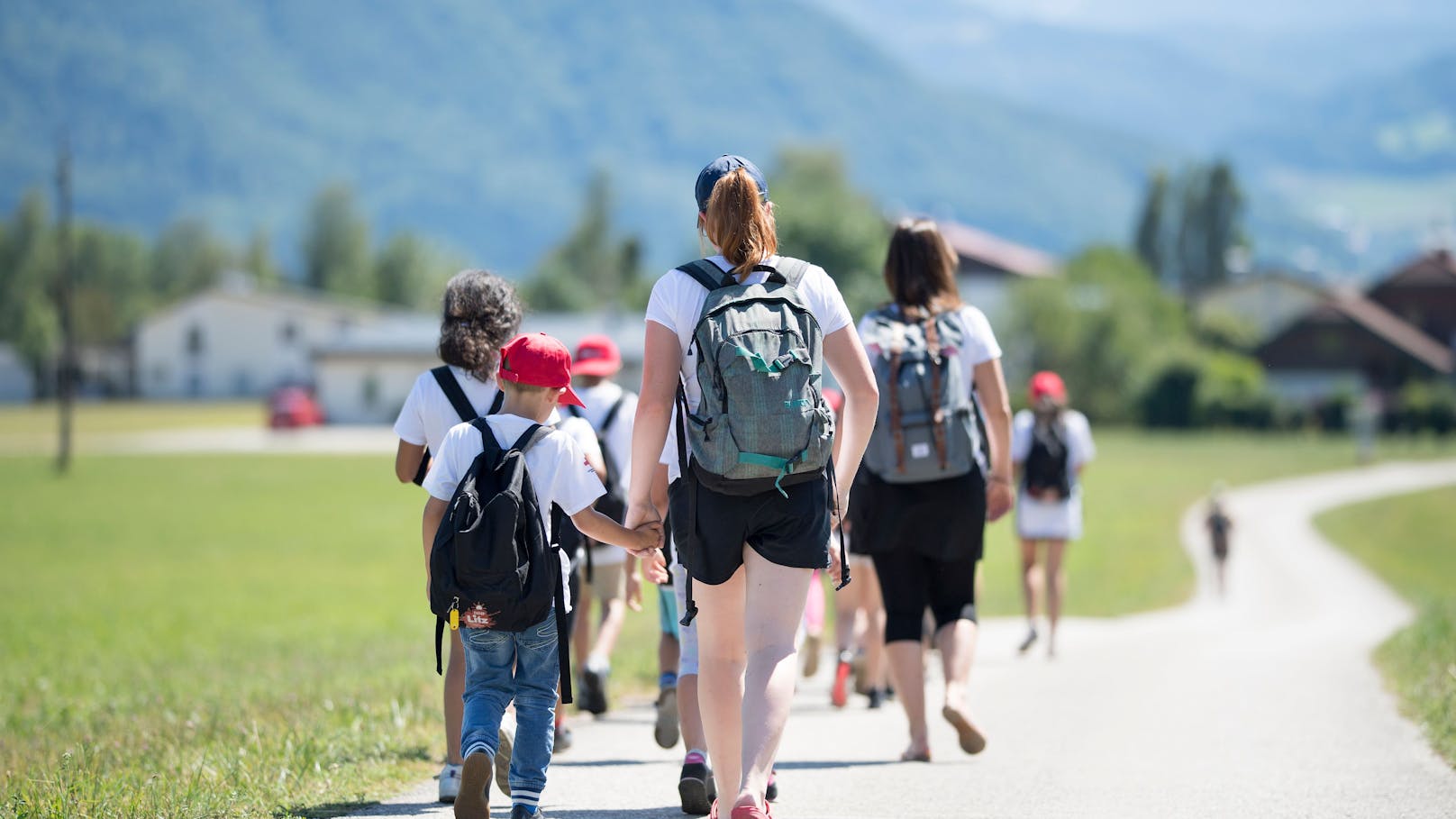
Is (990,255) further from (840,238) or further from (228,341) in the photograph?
(228,341)

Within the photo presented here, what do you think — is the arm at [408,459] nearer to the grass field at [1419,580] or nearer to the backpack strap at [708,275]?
the backpack strap at [708,275]

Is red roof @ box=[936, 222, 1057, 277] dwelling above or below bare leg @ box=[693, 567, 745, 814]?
above

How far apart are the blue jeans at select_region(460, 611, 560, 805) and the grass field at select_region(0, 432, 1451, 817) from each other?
33.0 inches

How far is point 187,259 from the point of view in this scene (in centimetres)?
17962

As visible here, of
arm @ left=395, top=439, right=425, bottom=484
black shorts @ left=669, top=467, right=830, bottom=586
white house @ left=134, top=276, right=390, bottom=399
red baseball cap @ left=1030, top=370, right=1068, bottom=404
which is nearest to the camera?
black shorts @ left=669, top=467, right=830, bottom=586

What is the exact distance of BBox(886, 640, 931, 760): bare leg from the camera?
673 centimetres

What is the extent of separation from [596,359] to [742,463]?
3146mm

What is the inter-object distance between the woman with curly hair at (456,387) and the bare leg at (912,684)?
5.96 feet

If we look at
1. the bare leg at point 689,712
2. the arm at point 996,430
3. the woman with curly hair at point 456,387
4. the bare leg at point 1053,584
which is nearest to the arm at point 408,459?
the woman with curly hair at point 456,387

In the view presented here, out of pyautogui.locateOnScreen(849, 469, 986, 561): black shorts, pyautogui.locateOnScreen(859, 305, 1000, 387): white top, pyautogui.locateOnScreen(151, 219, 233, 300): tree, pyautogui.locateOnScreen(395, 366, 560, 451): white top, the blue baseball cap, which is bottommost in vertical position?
pyautogui.locateOnScreen(849, 469, 986, 561): black shorts

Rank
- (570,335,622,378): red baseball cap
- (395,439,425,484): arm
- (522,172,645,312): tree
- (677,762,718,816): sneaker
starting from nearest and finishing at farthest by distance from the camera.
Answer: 1. (677,762,718,816): sneaker
2. (395,439,425,484): arm
3. (570,335,622,378): red baseball cap
4. (522,172,645,312): tree

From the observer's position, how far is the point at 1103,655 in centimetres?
1233

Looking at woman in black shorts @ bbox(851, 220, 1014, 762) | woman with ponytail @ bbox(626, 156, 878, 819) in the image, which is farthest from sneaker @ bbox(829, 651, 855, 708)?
woman with ponytail @ bbox(626, 156, 878, 819)

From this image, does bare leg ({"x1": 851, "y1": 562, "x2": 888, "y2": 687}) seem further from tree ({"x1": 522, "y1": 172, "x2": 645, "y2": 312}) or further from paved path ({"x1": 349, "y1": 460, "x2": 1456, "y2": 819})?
tree ({"x1": 522, "y1": 172, "x2": 645, "y2": 312})
